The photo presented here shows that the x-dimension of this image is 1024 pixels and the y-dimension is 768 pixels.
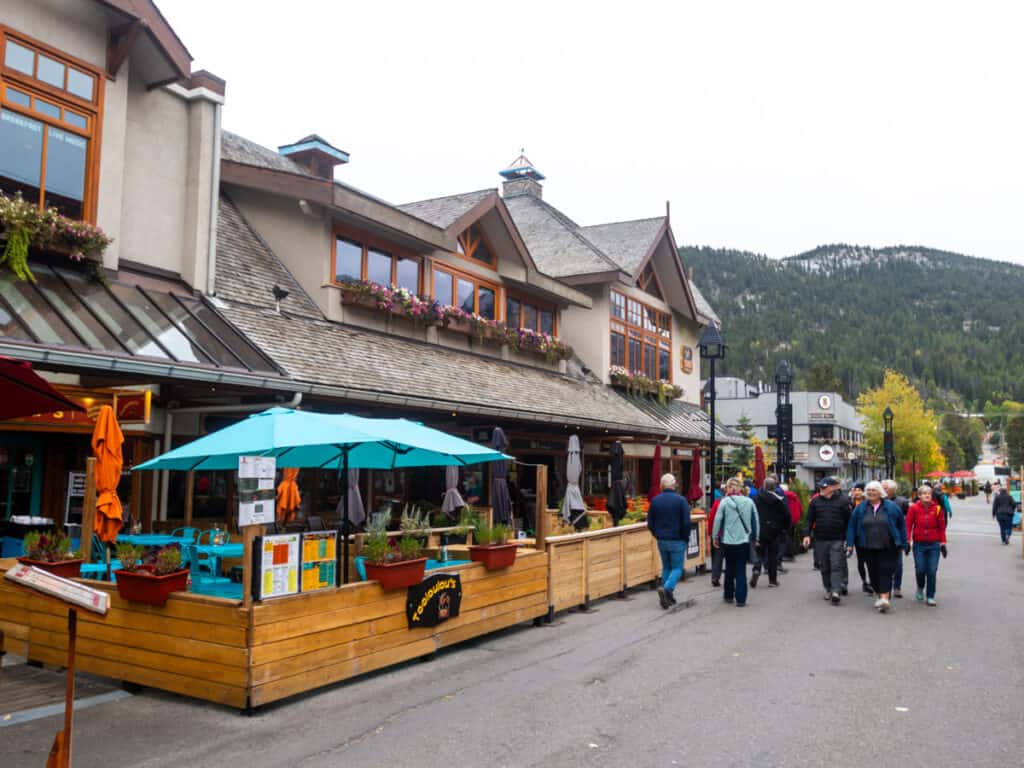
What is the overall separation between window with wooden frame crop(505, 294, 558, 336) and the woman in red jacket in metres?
10.8

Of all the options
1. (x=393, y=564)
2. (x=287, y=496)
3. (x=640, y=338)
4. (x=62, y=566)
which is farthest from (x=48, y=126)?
(x=640, y=338)

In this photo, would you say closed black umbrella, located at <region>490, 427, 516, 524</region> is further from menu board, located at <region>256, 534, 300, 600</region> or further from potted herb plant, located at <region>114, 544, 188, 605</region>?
potted herb plant, located at <region>114, 544, 188, 605</region>

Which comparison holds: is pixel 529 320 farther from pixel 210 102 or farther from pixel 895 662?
pixel 895 662

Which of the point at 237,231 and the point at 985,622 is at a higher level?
the point at 237,231

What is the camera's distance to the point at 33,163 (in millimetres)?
11031

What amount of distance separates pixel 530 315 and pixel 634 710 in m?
15.9

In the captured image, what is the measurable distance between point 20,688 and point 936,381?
21096 centimetres

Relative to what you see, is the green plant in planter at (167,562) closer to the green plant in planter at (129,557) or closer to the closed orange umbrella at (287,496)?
the green plant in planter at (129,557)

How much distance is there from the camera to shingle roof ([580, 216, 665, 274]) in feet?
86.3

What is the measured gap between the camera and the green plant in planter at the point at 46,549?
8.07 metres

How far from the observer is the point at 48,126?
11242 mm

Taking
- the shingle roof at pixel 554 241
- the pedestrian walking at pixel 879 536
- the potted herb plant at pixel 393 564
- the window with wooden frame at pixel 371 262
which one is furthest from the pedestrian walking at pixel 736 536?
the shingle roof at pixel 554 241

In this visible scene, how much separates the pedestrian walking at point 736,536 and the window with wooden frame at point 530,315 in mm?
9493

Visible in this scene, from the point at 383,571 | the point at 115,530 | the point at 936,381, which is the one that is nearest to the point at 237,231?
the point at 115,530
